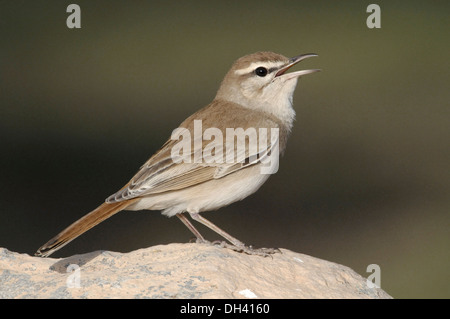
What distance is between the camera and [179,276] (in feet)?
18.0

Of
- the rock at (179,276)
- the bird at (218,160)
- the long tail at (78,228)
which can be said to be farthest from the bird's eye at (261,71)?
the rock at (179,276)

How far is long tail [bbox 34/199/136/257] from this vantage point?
20.6ft

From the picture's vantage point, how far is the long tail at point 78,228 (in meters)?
6.27

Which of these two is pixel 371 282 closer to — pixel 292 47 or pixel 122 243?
pixel 122 243

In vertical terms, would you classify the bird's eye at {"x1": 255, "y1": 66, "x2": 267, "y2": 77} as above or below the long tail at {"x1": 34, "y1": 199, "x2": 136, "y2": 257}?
above

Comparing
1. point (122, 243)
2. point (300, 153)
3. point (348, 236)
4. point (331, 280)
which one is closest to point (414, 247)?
point (348, 236)

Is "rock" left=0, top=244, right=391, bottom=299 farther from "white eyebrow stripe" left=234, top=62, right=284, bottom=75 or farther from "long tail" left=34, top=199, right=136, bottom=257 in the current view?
"white eyebrow stripe" left=234, top=62, right=284, bottom=75

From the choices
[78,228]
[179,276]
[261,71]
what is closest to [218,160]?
[261,71]

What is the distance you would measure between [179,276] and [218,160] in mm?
1555

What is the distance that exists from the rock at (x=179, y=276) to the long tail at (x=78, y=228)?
0.33 ft

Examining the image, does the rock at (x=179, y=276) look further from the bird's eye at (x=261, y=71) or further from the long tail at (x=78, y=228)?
the bird's eye at (x=261, y=71)

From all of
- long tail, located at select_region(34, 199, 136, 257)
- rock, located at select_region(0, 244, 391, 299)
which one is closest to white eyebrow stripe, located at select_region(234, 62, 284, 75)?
long tail, located at select_region(34, 199, 136, 257)

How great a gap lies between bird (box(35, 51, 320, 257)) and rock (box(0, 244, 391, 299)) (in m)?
0.24

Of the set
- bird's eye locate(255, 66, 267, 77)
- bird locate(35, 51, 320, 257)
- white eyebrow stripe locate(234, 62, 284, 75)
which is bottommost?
bird locate(35, 51, 320, 257)
